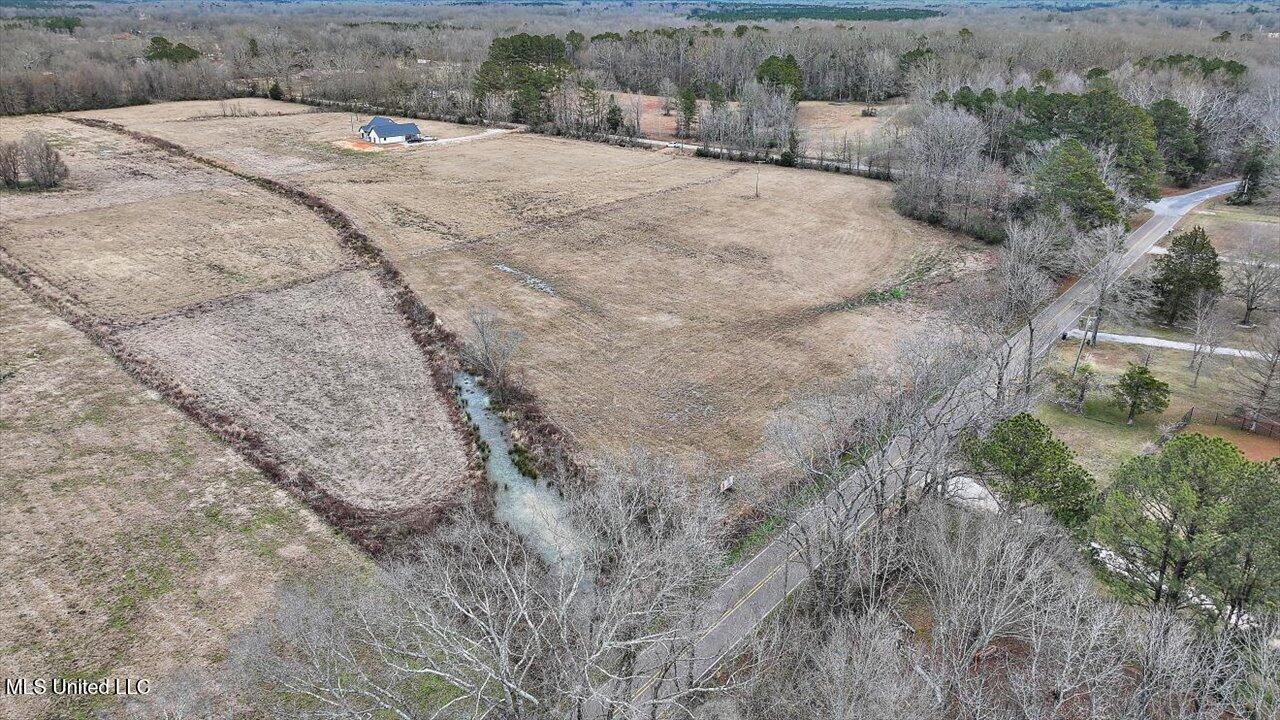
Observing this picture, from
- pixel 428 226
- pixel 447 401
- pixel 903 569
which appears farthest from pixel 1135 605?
pixel 428 226

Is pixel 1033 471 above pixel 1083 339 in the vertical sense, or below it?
above

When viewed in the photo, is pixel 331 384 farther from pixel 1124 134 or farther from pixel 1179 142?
pixel 1179 142

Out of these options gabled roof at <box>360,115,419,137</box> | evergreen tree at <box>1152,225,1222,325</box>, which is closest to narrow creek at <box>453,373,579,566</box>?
evergreen tree at <box>1152,225,1222,325</box>

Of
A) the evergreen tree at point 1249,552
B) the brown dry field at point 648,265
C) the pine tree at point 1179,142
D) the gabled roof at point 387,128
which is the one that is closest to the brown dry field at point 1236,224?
the pine tree at point 1179,142

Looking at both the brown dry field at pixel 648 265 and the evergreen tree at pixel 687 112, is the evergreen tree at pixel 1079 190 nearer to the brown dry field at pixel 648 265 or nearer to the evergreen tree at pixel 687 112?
the brown dry field at pixel 648 265

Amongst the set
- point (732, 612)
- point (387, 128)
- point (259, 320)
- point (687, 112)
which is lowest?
point (732, 612)

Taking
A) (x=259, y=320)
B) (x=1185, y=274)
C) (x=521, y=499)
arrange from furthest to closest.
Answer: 1. (x=259, y=320)
2. (x=1185, y=274)
3. (x=521, y=499)

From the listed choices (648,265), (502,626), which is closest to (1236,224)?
(648,265)
